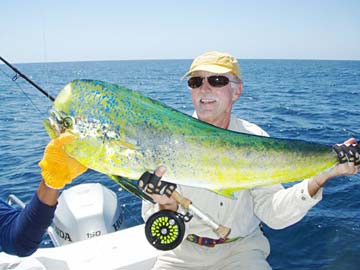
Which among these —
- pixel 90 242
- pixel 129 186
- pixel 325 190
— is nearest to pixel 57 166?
pixel 129 186

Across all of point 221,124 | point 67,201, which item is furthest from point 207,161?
point 67,201

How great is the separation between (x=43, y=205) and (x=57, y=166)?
342 millimetres

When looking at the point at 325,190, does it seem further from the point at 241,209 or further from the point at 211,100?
the point at 211,100

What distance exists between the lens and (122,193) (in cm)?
820

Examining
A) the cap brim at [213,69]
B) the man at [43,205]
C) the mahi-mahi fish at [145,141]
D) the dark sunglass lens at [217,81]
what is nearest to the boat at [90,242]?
the man at [43,205]

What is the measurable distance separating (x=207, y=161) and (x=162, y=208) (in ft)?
3.23

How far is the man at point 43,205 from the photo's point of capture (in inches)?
85.2

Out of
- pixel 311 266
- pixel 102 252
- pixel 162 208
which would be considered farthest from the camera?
pixel 311 266

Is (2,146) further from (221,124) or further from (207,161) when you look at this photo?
(207,161)

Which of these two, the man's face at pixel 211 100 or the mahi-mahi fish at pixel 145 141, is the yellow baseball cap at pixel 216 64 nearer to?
the man's face at pixel 211 100

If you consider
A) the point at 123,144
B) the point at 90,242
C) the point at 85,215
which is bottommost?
the point at 85,215

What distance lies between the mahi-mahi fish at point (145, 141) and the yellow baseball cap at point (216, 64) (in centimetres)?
113

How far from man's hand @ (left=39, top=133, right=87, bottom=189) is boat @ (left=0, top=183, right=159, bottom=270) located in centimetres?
166

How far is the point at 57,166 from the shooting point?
2195mm
